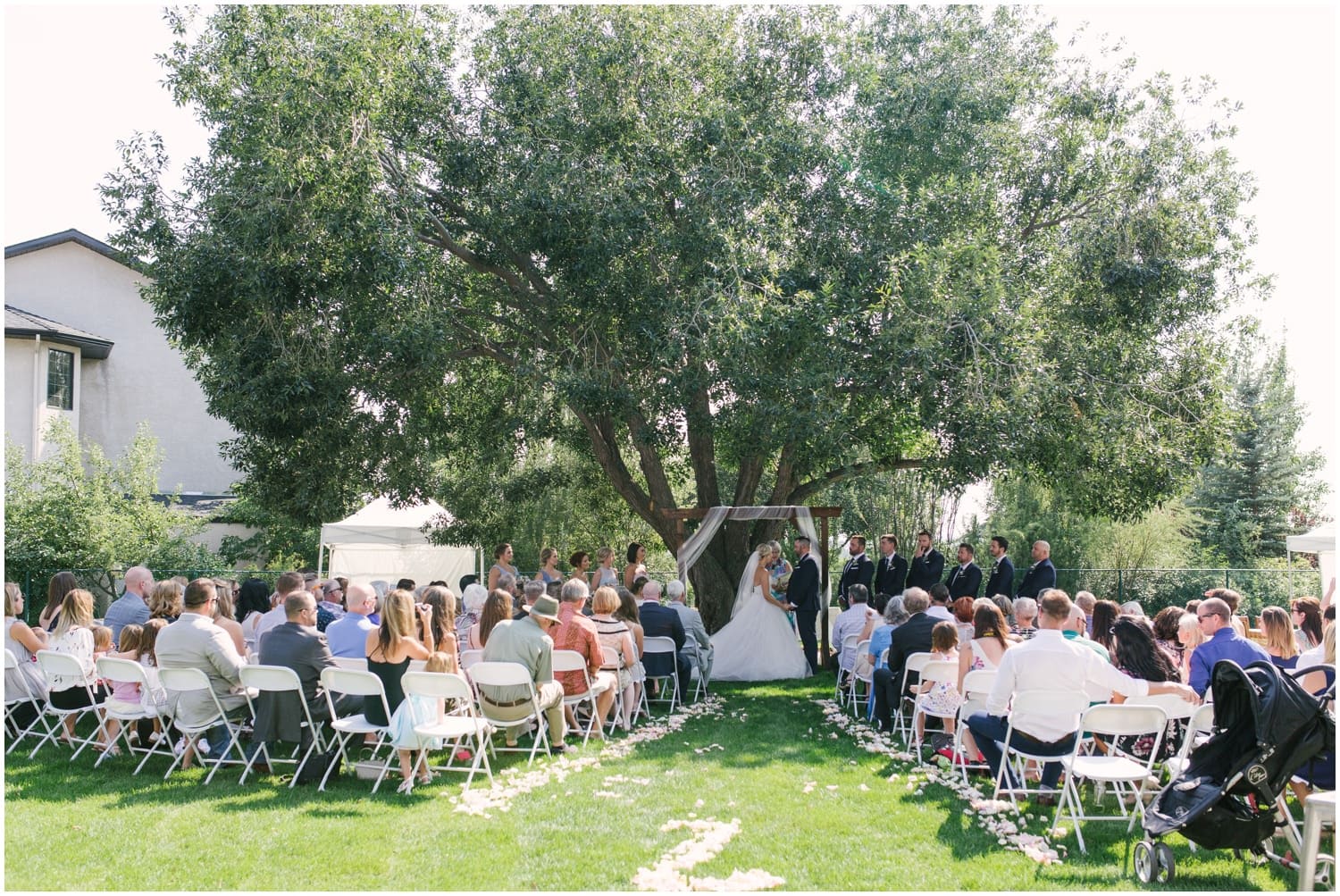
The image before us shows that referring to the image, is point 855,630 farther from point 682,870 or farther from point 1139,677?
point 682,870

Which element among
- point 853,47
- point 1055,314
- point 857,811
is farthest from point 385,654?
point 853,47

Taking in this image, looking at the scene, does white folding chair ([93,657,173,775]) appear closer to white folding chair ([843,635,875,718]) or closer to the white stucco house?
white folding chair ([843,635,875,718])

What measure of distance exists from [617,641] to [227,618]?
3450 mm

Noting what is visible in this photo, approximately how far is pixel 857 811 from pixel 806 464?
844cm

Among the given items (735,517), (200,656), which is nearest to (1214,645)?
(200,656)

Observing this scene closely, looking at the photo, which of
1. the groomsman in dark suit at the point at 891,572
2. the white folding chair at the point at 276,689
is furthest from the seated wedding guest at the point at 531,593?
the groomsman in dark suit at the point at 891,572

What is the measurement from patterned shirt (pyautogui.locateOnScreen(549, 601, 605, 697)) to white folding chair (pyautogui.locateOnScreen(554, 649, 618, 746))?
5 centimetres

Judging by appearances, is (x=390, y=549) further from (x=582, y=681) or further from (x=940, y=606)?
(x=940, y=606)

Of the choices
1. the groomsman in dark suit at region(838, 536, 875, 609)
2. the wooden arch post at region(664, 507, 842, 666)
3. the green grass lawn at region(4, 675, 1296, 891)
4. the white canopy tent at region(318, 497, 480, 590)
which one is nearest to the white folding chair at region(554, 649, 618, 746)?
the green grass lawn at region(4, 675, 1296, 891)

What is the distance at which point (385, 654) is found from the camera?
23.7ft

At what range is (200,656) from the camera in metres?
7.47

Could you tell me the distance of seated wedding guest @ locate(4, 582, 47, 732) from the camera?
8.73 m

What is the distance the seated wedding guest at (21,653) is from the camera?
8734mm

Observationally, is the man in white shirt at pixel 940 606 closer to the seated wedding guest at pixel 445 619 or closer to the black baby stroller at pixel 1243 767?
the black baby stroller at pixel 1243 767
